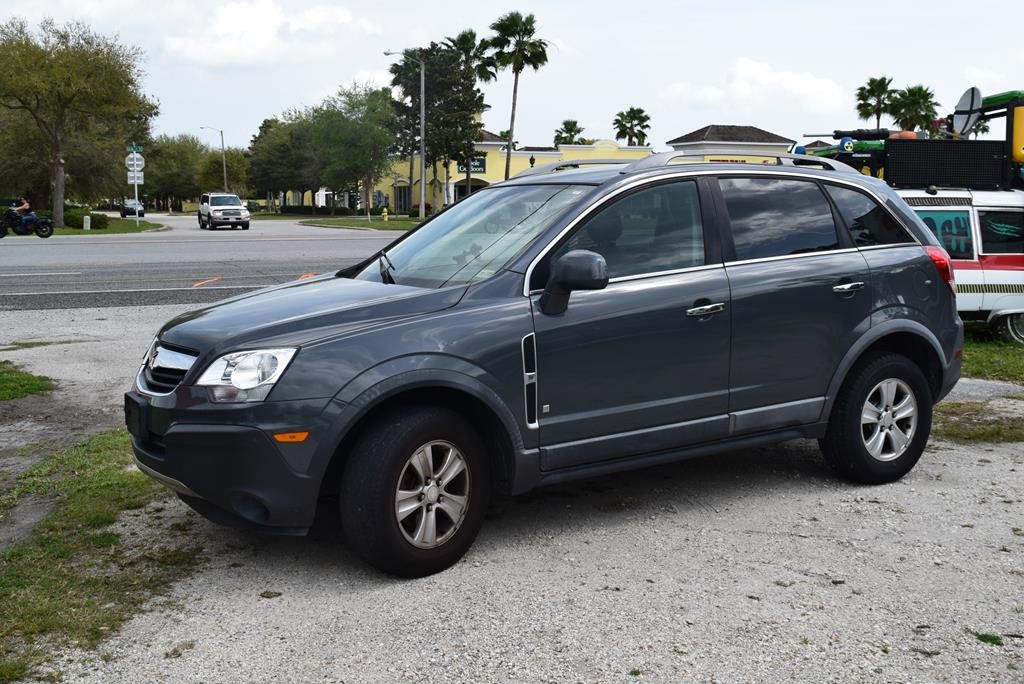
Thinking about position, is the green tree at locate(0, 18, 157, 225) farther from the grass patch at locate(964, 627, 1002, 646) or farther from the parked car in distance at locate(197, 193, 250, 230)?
the grass patch at locate(964, 627, 1002, 646)

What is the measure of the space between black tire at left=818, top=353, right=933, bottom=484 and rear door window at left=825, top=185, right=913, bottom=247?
65cm

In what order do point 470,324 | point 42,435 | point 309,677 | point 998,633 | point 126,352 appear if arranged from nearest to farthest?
point 309,677 → point 998,633 → point 470,324 → point 42,435 → point 126,352

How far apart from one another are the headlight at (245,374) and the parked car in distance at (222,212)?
45.4 m

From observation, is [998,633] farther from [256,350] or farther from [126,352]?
[126,352]

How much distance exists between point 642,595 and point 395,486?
43.4 inches

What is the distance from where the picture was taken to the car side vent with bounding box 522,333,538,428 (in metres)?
4.58

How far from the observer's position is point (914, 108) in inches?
2589

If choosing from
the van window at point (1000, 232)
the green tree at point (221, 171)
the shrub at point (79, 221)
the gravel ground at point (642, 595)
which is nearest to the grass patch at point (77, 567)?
the gravel ground at point (642, 595)

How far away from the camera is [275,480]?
412 centimetres

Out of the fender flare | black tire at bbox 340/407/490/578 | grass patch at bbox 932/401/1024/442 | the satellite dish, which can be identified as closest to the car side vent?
black tire at bbox 340/407/490/578

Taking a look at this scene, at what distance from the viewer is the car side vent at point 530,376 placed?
4.58m

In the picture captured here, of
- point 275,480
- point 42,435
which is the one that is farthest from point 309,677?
point 42,435

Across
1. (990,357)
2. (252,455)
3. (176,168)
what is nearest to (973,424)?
(990,357)

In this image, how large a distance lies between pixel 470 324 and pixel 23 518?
2561mm
